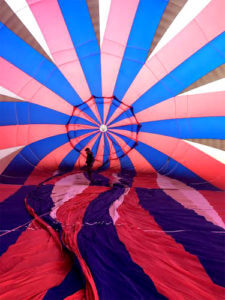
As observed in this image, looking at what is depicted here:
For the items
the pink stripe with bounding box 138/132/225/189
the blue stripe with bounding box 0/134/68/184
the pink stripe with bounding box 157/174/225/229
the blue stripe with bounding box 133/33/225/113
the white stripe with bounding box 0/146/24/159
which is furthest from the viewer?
the blue stripe with bounding box 0/134/68/184

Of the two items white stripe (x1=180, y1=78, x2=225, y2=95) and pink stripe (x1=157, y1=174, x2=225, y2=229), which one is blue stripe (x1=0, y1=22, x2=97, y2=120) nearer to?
white stripe (x1=180, y1=78, x2=225, y2=95)

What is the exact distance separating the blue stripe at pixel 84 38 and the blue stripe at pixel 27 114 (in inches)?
25.1

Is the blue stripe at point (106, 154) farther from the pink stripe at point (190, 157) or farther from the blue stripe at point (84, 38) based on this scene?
the blue stripe at point (84, 38)

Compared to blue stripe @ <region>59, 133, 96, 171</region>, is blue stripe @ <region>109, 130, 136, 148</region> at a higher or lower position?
higher

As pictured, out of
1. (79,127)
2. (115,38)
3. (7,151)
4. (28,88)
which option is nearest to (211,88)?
(115,38)

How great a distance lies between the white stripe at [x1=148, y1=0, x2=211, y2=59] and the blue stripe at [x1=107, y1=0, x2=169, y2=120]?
0.49ft

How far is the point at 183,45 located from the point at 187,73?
321mm

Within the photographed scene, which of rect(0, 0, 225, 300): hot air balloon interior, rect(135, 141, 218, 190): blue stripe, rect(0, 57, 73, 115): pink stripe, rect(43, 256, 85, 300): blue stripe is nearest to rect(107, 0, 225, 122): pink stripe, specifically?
rect(0, 0, 225, 300): hot air balloon interior

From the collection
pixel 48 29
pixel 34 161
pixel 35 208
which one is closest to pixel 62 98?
pixel 48 29

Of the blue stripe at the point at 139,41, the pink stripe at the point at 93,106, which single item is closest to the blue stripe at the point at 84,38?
the pink stripe at the point at 93,106

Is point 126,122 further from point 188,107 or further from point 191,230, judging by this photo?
point 191,230

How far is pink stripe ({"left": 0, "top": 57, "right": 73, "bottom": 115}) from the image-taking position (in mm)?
2713

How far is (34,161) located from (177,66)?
242cm

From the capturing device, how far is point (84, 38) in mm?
2584
